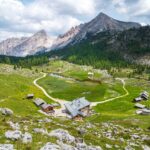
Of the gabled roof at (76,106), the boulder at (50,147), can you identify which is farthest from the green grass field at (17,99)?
the boulder at (50,147)

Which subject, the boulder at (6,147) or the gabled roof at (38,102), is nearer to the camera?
the boulder at (6,147)

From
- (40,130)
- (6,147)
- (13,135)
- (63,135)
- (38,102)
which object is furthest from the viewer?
(38,102)

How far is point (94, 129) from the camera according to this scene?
6044 centimetres

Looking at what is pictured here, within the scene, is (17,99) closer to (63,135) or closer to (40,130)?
(40,130)

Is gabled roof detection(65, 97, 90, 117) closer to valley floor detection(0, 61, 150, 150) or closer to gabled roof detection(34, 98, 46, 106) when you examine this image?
valley floor detection(0, 61, 150, 150)

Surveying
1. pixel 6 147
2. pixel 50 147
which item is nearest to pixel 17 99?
pixel 50 147

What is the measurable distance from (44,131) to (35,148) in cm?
682

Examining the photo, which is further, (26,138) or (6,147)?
(26,138)

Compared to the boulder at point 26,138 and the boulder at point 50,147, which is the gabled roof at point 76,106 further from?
the boulder at point 50,147

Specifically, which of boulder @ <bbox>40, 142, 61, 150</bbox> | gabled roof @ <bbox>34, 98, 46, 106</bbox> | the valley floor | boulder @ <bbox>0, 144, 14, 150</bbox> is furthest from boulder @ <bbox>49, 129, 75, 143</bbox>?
gabled roof @ <bbox>34, 98, 46, 106</bbox>

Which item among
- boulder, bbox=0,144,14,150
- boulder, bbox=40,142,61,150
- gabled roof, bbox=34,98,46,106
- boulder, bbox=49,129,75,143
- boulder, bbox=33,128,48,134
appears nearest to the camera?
boulder, bbox=0,144,14,150

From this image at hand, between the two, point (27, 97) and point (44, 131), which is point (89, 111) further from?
point (44, 131)

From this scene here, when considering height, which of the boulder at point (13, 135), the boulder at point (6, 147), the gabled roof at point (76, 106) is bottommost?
the gabled roof at point (76, 106)

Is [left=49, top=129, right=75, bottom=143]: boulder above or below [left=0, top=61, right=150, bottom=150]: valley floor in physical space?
above
